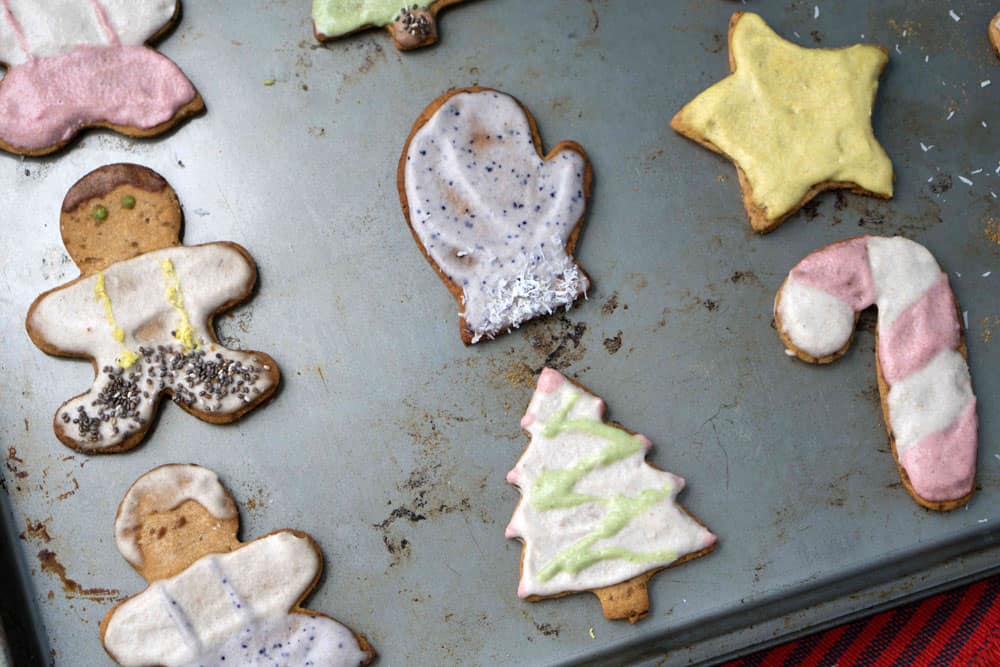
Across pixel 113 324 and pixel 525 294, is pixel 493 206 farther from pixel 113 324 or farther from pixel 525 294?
pixel 113 324

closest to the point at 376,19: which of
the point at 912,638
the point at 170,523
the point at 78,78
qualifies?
the point at 78,78

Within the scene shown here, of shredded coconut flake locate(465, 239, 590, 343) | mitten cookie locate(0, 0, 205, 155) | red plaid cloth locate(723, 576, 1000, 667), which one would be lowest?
red plaid cloth locate(723, 576, 1000, 667)

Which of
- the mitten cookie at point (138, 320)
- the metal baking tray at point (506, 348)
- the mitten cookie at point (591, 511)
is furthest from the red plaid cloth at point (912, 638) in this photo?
the mitten cookie at point (138, 320)

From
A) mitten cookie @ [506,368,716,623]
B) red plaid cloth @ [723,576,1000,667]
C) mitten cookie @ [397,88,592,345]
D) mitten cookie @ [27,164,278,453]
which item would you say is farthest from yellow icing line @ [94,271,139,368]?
red plaid cloth @ [723,576,1000,667]

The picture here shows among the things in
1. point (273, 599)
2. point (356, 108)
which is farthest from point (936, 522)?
point (356, 108)

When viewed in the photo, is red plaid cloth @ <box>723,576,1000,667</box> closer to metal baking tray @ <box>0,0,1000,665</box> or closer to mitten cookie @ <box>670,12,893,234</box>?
metal baking tray @ <box>0,0,1000,665</box>
